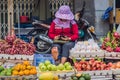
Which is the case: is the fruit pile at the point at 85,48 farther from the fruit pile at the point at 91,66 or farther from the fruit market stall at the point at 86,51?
the fruit pile at the point at 91,66

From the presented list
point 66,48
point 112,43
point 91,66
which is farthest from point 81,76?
point 112,43

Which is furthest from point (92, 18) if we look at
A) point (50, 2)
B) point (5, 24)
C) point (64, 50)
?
point (64, 50)

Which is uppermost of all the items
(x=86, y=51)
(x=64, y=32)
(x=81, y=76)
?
(x=64, y=32)

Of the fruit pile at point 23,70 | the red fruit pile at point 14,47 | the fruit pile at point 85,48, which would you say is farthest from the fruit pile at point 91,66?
the red fruit pile at point 14,47

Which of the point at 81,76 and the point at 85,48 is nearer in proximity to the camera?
the point at 81,76

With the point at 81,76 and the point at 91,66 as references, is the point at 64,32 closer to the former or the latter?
the point at 91,66

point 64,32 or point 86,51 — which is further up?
point 64,32

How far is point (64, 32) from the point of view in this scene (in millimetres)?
9742

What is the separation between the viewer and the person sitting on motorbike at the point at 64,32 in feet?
31.2

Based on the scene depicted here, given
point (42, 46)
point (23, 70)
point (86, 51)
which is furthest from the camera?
point (42, 46)

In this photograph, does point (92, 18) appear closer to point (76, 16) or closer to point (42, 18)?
point (76, 16)

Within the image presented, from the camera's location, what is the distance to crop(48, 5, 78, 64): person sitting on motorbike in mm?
9508

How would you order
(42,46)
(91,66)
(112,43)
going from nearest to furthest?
(91,66) < (112,43) < (42,46)

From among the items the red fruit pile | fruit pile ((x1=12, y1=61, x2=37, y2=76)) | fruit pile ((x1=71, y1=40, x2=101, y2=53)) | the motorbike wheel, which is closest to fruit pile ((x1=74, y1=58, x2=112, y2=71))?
fruit pile ((x1=12, y1=61, x2=37, y2=76))
